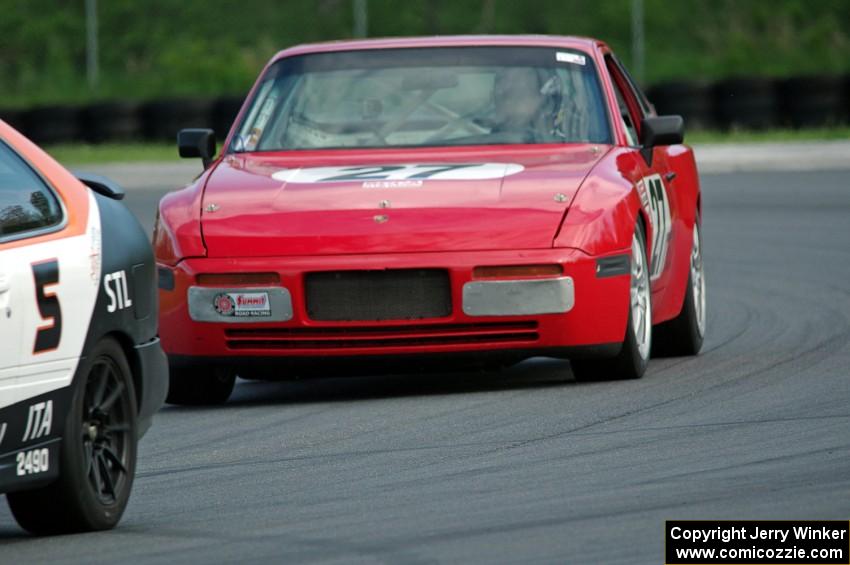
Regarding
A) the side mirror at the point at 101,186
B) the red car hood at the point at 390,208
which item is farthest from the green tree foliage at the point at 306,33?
the side mirror at the point at 101,186

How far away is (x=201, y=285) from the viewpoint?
8781mm

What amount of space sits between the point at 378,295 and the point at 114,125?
2496 cm

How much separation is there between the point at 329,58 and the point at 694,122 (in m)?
21.0

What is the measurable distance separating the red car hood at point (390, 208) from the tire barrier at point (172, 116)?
22.4 metres

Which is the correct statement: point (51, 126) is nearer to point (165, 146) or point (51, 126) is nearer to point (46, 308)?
point (165, 146)

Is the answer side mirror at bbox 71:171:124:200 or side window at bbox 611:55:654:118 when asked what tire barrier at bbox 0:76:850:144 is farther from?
side mirror at bbox 71:171:124:200

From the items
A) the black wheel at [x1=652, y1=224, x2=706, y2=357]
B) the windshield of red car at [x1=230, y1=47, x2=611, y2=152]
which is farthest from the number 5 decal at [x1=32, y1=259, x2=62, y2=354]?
the black wheel at [x1=652, y1=224, x2=706, y2=357]

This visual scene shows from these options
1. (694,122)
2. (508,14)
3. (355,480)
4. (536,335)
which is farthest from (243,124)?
(508,14)

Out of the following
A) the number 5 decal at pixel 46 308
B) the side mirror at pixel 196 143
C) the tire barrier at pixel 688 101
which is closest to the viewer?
the number 5 decal at pixel 46 308

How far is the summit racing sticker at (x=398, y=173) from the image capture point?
9055mm

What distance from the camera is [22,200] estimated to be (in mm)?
6152

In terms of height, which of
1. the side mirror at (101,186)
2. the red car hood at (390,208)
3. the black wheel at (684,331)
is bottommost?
the black wheel at (684,331)

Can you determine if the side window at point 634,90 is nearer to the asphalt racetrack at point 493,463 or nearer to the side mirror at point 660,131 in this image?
the side mirror at point 660,131

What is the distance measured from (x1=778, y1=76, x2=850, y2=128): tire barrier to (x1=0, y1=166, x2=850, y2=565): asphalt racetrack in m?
19.6
